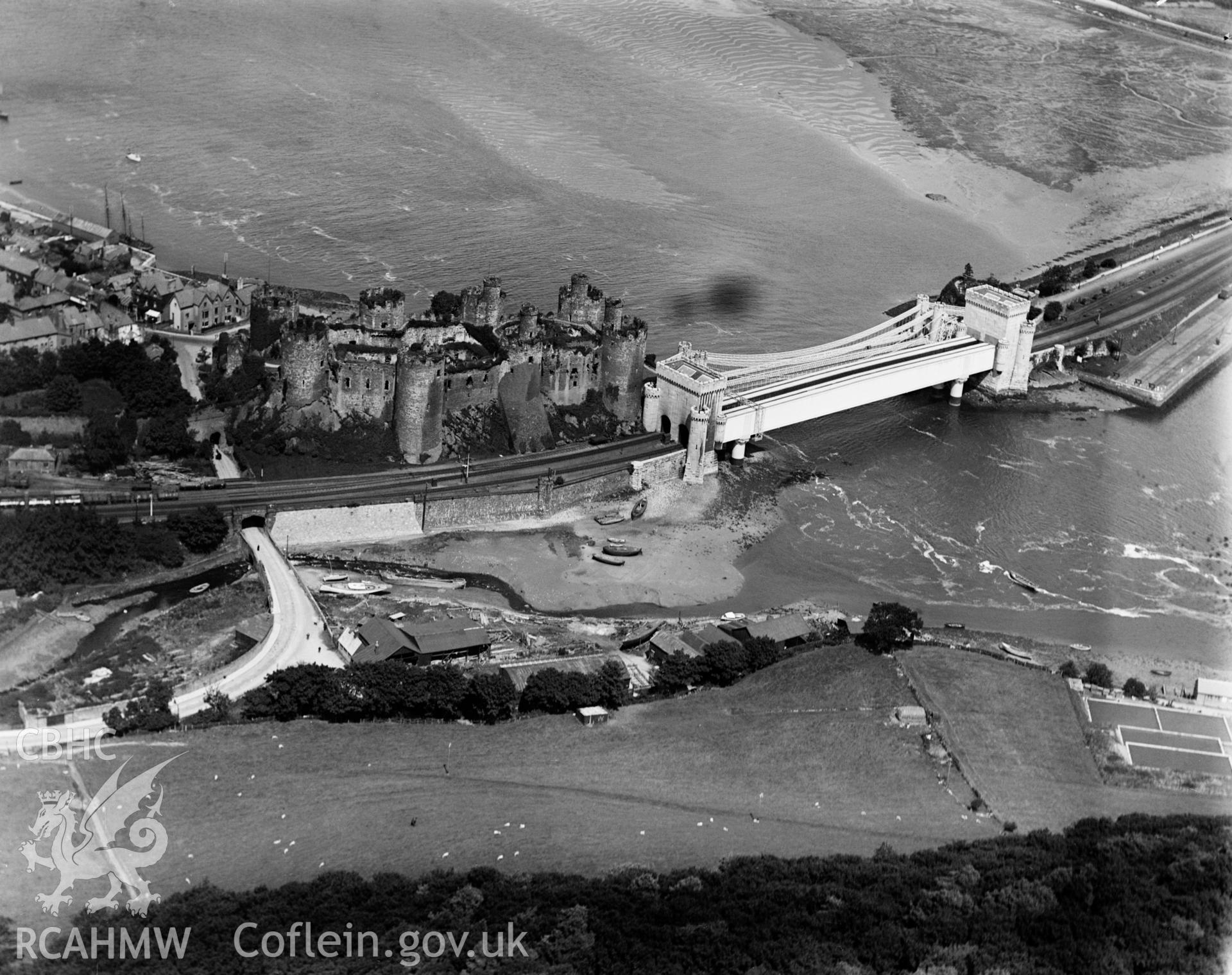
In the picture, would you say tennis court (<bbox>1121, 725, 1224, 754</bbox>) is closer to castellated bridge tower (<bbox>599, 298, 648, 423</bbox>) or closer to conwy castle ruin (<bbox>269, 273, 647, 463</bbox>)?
conwy castle ruin (<bbox>269, 273, 647, 463</bbox>)

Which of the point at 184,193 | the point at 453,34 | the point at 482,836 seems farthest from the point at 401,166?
the point at 482,836

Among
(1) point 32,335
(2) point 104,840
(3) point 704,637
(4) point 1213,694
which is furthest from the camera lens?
(1) point 32,335

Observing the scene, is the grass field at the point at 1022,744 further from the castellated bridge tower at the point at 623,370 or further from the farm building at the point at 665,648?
the castellated bridge tower at the point at 623,370

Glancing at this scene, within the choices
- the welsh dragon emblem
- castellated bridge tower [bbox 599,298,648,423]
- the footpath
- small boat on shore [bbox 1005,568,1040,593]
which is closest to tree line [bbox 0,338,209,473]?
castellated bridge tower [bbox 599,298,648,423]

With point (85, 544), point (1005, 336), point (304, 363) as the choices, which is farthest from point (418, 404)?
point (1005, 336)

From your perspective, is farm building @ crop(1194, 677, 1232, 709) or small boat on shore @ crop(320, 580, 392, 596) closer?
farm building @ crop(1194, 677, 1232, 709)

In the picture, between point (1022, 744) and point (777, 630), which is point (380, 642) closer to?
point (777, 630)

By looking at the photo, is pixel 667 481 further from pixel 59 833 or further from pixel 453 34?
pixel 453 34

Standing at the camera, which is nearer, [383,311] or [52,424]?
[52,424]
